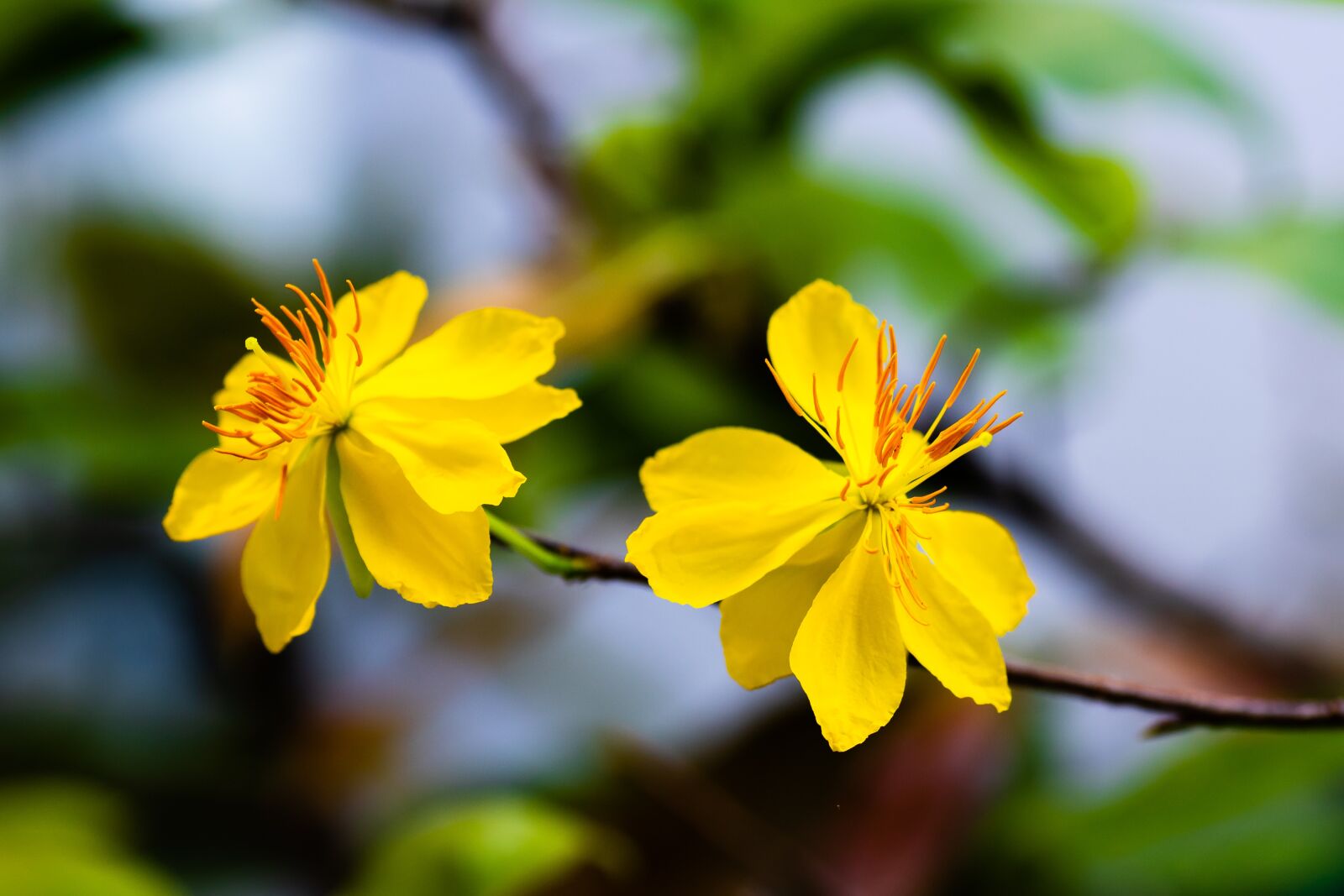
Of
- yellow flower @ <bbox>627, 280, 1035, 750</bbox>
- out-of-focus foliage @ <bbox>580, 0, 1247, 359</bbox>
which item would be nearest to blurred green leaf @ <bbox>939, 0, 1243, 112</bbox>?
out-of-focus foliage @ <bbox>580, 0, 1247, 359</bbox>

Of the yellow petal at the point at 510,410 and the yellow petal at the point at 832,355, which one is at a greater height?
the yellow petal at the point at 832,355

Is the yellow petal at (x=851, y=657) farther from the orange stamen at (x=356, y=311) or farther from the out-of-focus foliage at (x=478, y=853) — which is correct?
the out-of-focus foliage at (x=478, y=853)

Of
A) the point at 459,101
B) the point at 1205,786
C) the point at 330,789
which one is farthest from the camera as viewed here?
the point at 459,101

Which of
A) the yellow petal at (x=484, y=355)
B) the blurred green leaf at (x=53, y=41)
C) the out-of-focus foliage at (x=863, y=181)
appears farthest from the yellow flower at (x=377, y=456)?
the blurred green leaf at (x=53, y=41)

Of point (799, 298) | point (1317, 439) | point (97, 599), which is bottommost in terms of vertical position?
point (97, 599)

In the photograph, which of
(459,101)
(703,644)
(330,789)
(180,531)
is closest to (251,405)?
(180,531)

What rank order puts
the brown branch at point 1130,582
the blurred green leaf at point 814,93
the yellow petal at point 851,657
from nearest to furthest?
1. the yellow petal at point 851,657
2. the blurred green leaf at point 814,93
3. the brown branch at point 1130,582

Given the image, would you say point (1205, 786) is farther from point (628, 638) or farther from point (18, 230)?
point (18, 230)
